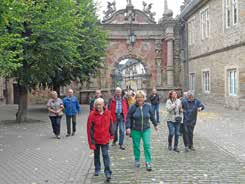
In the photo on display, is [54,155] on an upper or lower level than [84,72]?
lower

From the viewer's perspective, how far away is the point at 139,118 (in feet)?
24.0

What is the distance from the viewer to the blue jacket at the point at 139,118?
7328 mm

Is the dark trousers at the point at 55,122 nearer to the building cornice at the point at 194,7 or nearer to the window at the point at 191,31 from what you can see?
the building cornice at the point at 194,7

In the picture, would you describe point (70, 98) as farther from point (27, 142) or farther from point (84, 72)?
point (84, 72)

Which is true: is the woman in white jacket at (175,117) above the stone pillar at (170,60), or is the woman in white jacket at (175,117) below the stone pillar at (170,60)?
below

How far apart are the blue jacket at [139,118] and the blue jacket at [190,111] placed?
2.05m

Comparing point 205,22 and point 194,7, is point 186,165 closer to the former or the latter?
point 205,22

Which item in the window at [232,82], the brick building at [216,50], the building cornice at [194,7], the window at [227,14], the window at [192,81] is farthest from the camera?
the window at [192,81]

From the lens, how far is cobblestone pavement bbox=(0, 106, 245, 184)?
21.3 ft

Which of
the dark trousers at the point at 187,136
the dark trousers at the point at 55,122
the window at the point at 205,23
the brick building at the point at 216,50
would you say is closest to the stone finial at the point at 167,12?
the brick building at the point at 216,50

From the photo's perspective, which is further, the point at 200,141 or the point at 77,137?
the point at 77,137

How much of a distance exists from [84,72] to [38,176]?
16010mm

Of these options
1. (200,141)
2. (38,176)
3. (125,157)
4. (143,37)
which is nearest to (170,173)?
(125,157)

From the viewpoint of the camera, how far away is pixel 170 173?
22.3 ft
